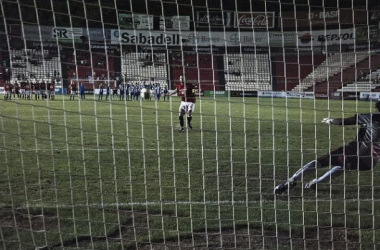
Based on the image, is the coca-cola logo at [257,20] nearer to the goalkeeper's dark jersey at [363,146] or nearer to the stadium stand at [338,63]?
the stadium stand at [338,63]

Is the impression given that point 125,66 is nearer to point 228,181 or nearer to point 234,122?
point 228,181

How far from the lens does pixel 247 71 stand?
5.93m

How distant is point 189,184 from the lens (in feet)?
22.6

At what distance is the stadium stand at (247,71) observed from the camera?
5.84 m

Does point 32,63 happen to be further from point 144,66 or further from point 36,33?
point 144,66

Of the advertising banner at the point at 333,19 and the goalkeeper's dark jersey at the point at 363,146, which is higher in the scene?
the advertising banner at the point at 333,19

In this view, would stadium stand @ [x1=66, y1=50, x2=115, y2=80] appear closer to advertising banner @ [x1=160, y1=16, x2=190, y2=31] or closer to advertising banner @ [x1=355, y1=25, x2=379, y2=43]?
advertising banner @ [x1=160, y1=16, x2=190, y2=31]

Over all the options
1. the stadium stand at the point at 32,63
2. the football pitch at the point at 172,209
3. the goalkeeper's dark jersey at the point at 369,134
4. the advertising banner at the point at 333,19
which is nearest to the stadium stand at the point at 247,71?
the football pitch at the point at 172,209

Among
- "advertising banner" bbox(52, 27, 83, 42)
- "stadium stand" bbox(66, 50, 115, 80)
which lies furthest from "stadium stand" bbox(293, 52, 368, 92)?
"advertising banner" bbox(52, 27, 83, 42)

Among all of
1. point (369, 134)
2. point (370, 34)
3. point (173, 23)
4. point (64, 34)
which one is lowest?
point (369, 134)

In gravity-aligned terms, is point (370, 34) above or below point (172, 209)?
above

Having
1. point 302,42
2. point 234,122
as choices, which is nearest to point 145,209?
point 302,42

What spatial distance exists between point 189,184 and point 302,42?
271 cm

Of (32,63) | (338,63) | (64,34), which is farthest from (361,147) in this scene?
(32,63)
